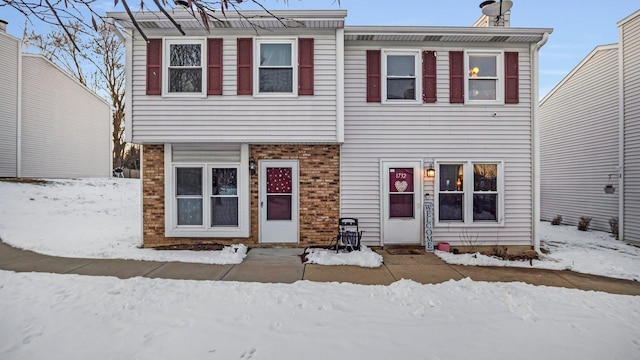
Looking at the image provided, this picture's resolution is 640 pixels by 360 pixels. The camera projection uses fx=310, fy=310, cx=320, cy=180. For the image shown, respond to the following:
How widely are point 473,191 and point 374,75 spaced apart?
3.89 m

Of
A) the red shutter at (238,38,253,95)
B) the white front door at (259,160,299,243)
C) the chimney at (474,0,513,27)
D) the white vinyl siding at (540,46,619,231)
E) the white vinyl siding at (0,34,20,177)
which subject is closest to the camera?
the red shutter at (238,38,253,95)

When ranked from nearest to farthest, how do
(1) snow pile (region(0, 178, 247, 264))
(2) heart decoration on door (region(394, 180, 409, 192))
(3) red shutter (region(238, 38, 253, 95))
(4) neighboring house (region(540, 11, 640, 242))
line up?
(1) snow pile (region(0, 178, 247, 264)) → (3) red shutter (region(238, 38, 253, 95)) → (2) heart decoration on door (region(394, 180, 409, 192)) → (4) neighboring house (region(540, 11, 640, 242))

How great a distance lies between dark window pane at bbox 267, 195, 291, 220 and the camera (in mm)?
7785

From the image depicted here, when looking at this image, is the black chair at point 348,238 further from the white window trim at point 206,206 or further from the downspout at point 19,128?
the downspout at point 19,128

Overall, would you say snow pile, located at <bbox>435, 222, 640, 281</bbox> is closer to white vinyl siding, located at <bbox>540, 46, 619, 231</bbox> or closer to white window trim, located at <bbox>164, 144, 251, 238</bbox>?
white vinyl siding, located at <bbox>540, 46, 619, 231</bbox>

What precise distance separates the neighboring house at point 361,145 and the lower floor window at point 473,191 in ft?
0.09

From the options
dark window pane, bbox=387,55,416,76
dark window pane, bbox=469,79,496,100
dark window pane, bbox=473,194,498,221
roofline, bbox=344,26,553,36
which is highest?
roofline, bbox=344,26,553,36

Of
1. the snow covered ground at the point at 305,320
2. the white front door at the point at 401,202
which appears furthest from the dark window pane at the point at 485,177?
the snow covered ground at the point at 305,320

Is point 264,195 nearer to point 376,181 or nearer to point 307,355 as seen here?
point 376,181

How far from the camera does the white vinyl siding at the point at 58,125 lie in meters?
15.1

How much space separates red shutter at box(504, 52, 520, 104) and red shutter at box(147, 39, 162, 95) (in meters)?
8.48

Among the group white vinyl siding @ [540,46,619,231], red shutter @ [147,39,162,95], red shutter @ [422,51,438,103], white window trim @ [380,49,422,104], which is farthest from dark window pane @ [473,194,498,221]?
red shutter @ [147,39,162,95]

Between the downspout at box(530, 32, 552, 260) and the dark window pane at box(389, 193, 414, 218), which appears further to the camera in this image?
the dark window pane at box(389, 193, 414, 218)

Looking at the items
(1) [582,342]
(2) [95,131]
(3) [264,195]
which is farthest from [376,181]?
(2) [95,131]
